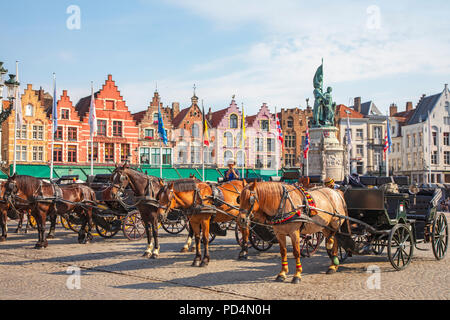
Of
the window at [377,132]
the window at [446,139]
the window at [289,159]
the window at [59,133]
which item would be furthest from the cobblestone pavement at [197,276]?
the window at [446,139]

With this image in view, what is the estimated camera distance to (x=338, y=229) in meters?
9.07

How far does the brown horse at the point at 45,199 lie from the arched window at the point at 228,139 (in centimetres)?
3919

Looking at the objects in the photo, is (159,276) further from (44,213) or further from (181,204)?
(44,213)

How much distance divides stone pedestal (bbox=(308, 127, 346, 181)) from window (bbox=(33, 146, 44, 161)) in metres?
25.3

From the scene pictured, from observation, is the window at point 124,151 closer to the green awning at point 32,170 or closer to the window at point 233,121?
the green awning at point 32,170

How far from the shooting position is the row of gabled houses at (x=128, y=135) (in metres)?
43.2

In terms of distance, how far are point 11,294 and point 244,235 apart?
5314mm

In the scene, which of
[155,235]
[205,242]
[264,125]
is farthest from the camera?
[264,125]

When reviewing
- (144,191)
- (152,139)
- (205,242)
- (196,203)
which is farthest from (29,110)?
(205,242)

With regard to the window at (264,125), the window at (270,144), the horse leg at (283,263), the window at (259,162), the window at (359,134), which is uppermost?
the window at (264,125)

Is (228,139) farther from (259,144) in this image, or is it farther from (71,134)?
(71,134)

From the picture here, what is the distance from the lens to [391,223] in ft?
30.8

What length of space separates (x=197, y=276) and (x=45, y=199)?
628 cm

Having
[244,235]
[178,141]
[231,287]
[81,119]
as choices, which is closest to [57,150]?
[81,119]
